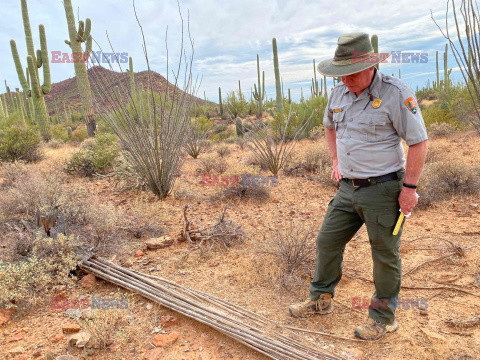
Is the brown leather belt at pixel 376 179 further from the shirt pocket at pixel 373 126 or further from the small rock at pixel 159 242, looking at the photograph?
the small rock at pixel 159 242

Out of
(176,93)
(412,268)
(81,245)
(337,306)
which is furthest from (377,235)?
(176,93)

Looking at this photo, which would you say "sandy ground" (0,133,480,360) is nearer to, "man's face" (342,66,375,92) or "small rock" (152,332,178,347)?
"small rock" (152,332,178,347)

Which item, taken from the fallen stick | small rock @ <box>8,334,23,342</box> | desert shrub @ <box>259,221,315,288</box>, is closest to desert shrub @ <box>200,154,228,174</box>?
desert shrub @ <box>259,221,315,288</box>

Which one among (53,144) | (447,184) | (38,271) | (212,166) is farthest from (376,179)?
(53,144)

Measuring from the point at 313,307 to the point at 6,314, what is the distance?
2341mm

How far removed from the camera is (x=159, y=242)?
3.70 metres

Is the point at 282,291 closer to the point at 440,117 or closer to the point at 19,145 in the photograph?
the point at 19,145

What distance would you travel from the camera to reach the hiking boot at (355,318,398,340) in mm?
2242

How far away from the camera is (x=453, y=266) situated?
10.2 feet

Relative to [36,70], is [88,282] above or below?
below

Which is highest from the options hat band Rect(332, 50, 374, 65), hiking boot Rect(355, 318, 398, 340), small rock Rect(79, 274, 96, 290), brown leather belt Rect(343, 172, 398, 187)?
hat band Rect(332, 50, 374, 65)

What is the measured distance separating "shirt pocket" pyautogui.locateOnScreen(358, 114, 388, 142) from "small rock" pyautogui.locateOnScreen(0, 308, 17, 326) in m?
2.88

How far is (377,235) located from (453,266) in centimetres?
159

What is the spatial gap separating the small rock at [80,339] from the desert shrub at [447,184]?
175 inches
